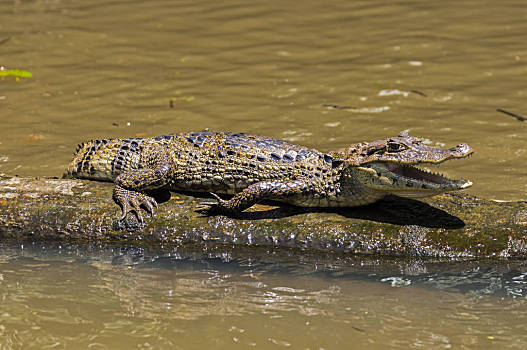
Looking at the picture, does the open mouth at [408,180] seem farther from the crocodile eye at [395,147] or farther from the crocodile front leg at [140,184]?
the crocodile front leg at [140,184]

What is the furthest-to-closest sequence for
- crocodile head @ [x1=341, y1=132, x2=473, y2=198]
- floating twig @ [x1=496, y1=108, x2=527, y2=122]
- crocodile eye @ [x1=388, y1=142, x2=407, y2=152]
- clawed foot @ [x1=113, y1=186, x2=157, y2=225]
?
floating twig @ [x1=496, y1=108, x2=527, y2=122] → clawed foot @ [x1=113, y1=186, x2=157, y2=225] → crocodile eye @ [x1=388, y1=142, x2=407, y2=152] → crocodile head @ [x1=341, y1=132, x2=473, y2=198]

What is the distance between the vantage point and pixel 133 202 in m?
5.14

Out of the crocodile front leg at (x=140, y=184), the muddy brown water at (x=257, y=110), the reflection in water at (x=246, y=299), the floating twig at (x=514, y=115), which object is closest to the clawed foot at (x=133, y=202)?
the crocodile front leg at (x=140, y=184)

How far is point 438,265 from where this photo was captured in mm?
4691

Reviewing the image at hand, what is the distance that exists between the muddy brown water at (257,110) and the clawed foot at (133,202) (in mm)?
439

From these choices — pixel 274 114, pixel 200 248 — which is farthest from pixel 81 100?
pixel 200 248

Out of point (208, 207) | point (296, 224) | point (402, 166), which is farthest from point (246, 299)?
point (402, 166)

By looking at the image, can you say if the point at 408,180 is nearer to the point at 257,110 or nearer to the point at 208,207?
the point at 208,207

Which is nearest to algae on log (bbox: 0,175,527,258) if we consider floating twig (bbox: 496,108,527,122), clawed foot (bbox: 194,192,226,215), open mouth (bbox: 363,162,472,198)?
clawed foot (bbox: 194,192,226,215)

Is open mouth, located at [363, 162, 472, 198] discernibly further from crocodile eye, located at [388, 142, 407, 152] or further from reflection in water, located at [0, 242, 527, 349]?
reflection in water, located at [0, 242, 527, 349]

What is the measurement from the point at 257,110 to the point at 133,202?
3402mm

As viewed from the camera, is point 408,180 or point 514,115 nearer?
point 408,180

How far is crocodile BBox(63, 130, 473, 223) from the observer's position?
4.77 metres

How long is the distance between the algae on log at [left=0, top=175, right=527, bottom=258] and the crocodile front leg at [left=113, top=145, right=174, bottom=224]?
0.31 feet
